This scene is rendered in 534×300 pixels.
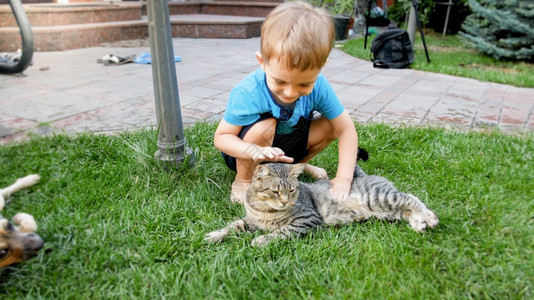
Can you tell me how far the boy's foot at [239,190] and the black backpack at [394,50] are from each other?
4.53 metres

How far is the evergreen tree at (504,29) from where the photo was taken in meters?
6.51

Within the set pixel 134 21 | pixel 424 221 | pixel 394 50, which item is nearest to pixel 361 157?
pixel 424 221

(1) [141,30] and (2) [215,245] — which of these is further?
(1) [141,30]

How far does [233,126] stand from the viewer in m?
2.26

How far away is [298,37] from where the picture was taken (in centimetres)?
181

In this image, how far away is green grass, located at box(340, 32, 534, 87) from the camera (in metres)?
5.52

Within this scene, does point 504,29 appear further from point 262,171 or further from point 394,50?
point 262,171

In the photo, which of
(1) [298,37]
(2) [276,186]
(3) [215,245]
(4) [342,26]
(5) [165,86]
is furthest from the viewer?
(4) [342,26]

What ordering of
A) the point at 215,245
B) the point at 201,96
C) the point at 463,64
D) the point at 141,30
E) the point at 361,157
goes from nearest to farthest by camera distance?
the point at 215,245
the point at 361,157
the point at 201,96
the point at 463,64
the point at 141,30

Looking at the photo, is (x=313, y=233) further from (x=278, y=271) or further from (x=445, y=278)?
(x=445, y=278)

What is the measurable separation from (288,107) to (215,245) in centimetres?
90

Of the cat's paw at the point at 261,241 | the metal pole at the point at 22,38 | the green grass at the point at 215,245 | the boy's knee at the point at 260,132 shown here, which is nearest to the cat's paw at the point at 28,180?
the green grass at the point at 215,245

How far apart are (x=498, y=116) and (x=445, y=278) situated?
9.41 ft

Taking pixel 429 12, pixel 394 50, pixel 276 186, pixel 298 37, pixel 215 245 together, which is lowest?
pixel 215 245
